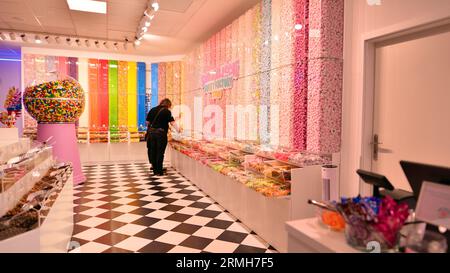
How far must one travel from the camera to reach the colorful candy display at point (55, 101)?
4.89 meters

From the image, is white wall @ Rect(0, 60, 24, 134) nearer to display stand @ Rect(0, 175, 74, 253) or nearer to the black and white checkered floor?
the black and white checkered floor

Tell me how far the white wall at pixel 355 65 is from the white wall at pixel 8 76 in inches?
327

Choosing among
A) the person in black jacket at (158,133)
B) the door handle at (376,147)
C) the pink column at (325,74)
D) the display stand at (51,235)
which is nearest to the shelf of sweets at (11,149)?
the display stand at (51,235)

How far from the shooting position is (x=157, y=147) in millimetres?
6613

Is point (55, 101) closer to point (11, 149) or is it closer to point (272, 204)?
point (11, 149)

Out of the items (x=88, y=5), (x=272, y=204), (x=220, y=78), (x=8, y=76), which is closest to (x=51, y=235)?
(x=272, y=204)

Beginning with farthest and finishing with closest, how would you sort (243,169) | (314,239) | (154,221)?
(243,169), (154,221), (314,239)

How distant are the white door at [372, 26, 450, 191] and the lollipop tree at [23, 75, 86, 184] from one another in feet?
14.8

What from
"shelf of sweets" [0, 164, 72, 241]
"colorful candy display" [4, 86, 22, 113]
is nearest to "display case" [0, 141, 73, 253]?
"shelf of sweets" [0, 164, 72, 241]

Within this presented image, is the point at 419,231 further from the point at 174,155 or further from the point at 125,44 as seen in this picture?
the point at 125,44

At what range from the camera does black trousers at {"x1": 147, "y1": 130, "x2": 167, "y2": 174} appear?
6598 millimetres

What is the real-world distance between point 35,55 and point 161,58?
3.06m

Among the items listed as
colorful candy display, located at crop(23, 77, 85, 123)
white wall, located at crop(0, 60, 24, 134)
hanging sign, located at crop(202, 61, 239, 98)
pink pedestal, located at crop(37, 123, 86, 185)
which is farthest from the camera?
white wall, located at crop(0, 60, 24, 134)

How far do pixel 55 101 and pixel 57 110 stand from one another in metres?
0.15
